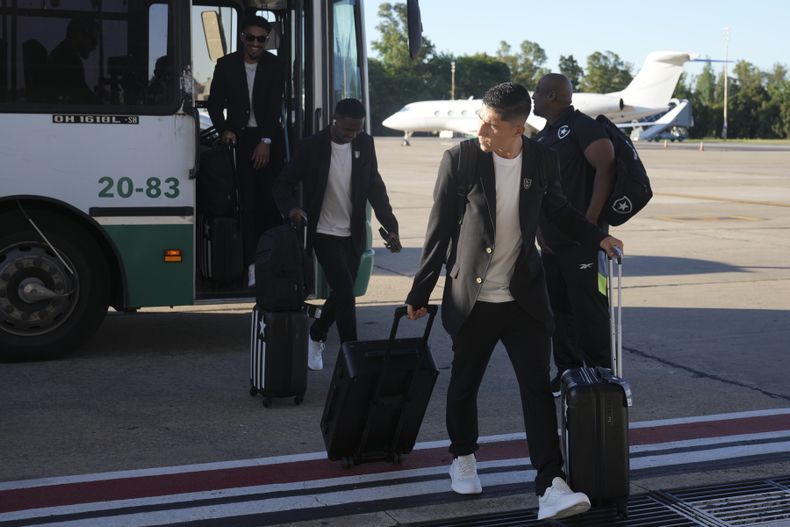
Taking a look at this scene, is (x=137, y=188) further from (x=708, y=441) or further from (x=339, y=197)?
(x=708, y=441)

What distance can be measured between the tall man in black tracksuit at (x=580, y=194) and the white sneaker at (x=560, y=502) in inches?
73.5

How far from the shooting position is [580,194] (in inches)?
256

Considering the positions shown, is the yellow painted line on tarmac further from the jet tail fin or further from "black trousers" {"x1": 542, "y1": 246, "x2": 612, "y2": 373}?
the jet tail fin

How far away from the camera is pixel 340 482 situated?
524 cm

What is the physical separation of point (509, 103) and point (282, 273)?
7.79ft

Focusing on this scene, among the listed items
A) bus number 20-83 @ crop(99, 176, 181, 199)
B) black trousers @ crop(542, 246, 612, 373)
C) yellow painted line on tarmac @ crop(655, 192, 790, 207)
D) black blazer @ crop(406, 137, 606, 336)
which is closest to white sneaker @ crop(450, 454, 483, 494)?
black blazer @ crop(406, 137, 606, 336)

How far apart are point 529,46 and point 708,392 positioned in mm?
170317

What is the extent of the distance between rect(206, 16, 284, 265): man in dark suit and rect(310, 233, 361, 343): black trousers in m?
1.22

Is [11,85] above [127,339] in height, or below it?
above

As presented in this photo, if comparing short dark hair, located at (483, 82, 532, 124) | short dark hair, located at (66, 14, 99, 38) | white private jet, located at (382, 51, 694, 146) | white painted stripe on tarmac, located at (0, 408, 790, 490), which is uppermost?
white private jet, located at (382, 51, 694, 146)

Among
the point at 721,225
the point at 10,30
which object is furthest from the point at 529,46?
the point at 10,30

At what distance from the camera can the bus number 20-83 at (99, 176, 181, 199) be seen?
7.68 m

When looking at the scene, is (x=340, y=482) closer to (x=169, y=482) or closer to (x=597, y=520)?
(x=169, y=482)

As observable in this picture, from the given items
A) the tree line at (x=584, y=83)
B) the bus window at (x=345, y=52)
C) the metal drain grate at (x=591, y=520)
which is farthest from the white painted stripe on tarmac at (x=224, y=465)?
the tree line at (x=584, y=83)
